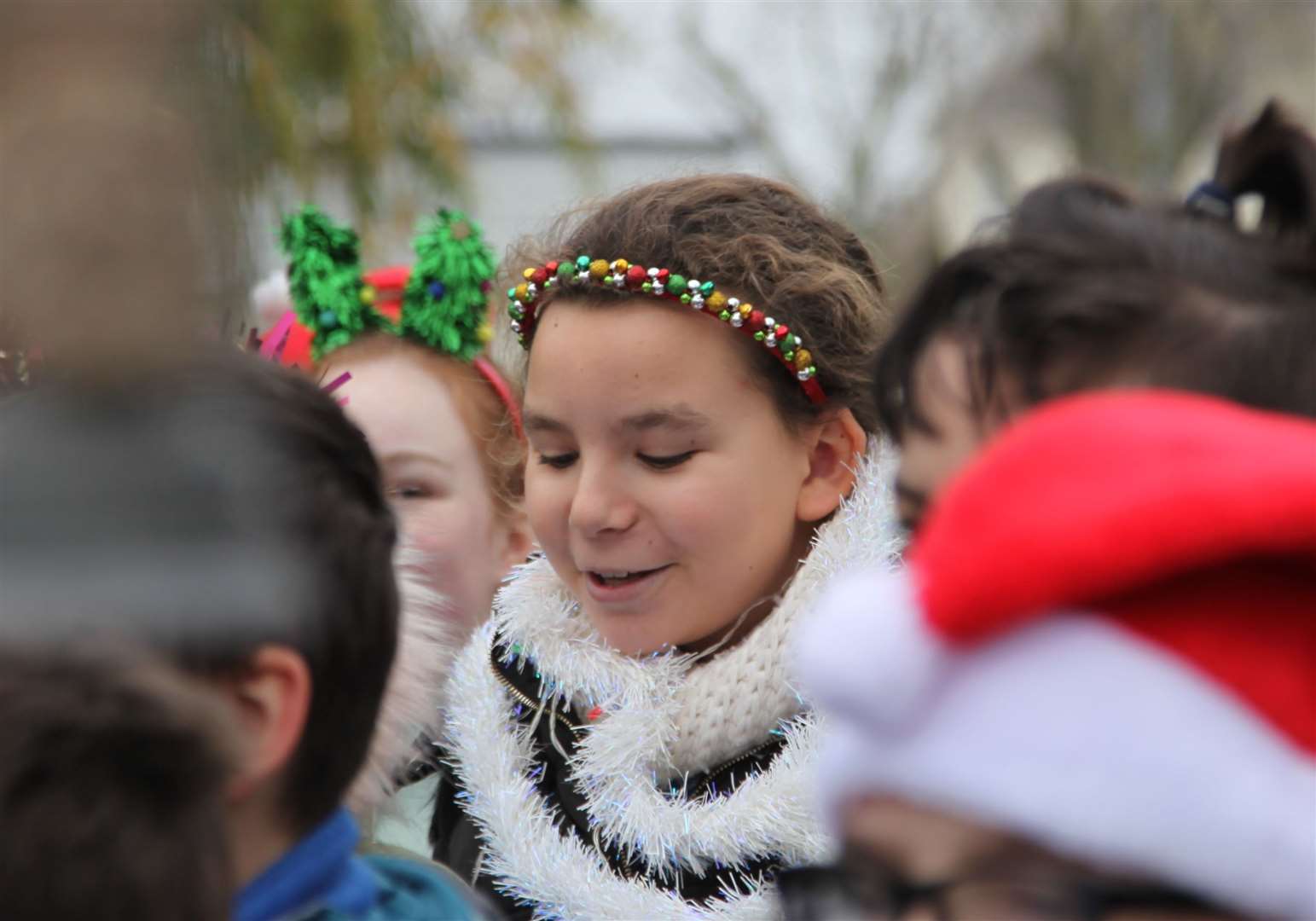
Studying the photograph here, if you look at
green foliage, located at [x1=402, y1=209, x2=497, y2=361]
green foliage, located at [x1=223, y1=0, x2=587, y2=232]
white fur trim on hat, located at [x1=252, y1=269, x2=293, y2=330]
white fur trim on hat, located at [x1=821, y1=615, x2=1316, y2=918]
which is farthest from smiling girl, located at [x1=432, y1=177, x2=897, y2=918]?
green foliage, located at [x1=223, y1=0, x2=587, y2=232]

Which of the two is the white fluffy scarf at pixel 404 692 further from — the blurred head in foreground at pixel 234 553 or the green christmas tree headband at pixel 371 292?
the green christmas tree headband at pixel 371 292

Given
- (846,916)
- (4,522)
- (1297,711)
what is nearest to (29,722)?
(4,522)

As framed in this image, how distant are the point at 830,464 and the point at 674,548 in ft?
0.96

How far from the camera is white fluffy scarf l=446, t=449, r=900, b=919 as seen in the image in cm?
203

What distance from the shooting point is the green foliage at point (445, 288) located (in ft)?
10.2

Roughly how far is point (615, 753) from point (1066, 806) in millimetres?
1199

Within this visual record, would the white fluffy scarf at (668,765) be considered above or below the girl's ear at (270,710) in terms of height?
below

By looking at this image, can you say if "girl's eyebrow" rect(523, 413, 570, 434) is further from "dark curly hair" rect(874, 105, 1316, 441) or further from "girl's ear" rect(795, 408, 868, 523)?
"dark curly hair" rect(874, 105, 1316, 441)

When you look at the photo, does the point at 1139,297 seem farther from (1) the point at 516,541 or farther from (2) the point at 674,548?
(1) the point at 516,541

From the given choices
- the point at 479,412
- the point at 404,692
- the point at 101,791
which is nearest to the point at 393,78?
the point at 479,412

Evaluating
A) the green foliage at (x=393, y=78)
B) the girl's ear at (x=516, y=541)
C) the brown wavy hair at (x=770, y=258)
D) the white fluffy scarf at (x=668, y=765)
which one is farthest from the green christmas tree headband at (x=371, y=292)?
the green foliage at (x=393, y=78)

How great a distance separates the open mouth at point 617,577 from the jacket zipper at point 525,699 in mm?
209

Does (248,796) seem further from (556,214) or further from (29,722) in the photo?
(556,214)

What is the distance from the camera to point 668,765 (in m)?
2.16
